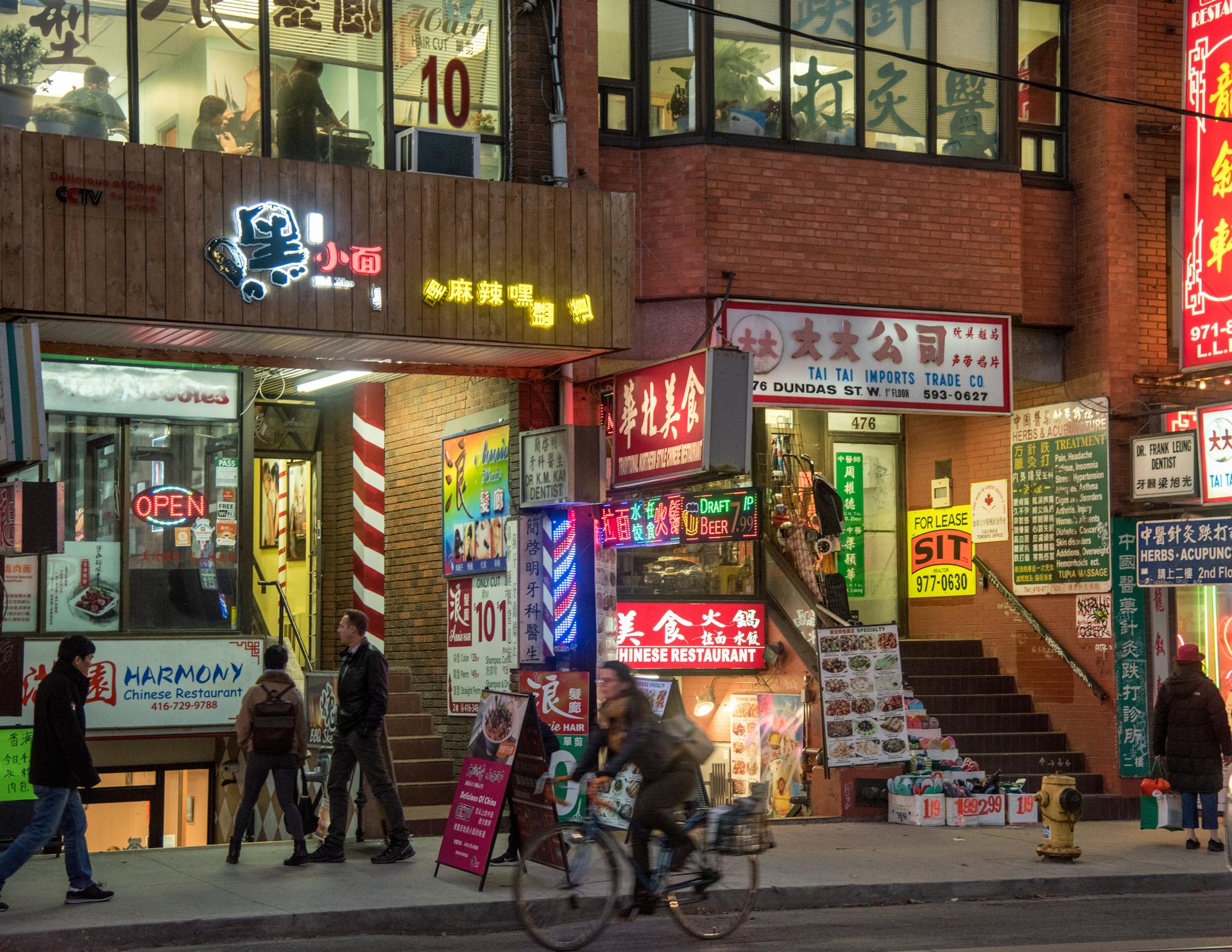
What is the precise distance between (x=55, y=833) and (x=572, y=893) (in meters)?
3.64

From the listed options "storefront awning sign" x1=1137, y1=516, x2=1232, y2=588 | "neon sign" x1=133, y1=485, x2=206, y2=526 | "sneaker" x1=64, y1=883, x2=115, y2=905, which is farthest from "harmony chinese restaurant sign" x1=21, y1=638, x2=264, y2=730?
"storefront awning sign" x1=1137, y1=516, x2=1232, y2=588

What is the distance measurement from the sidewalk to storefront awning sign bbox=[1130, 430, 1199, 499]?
334 cm

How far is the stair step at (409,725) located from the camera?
16.2 metres

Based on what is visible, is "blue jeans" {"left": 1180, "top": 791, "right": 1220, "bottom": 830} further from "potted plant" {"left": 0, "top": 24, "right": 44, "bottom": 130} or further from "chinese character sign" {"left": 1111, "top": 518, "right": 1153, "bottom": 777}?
"potted plant" {"left": 0, "top": 24, "right": 44, "bottom": 130}

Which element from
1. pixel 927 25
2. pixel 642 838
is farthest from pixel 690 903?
pixel 927 25

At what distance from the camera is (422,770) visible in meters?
15.7

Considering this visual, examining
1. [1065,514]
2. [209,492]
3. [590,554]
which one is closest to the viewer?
[590,554]

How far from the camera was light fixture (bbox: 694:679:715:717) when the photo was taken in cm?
1698

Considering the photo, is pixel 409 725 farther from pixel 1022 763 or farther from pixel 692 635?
pixel 1022 763

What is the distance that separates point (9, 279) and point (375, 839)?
18.3 feet

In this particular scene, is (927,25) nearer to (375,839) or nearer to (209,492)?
(209,492)

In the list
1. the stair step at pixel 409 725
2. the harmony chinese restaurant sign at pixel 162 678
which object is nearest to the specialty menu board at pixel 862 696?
the stair step at pixel 409 725

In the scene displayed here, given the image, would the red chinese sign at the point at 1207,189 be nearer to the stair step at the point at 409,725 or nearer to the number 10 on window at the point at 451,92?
the number 10 on window at the point at 451,92

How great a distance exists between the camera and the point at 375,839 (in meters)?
14.1
